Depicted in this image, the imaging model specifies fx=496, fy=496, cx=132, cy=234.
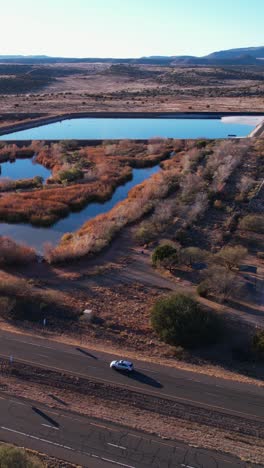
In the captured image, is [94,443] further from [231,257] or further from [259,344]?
[231,257]

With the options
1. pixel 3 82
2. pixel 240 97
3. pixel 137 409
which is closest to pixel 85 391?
pixel 137 409

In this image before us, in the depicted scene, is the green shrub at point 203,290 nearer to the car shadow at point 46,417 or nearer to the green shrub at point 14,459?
the car shadow at point 46,417

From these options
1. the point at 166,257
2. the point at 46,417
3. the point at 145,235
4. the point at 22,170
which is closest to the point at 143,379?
the point at 46,417

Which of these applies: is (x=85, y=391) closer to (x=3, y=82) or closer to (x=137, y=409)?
(x=137, y=409)

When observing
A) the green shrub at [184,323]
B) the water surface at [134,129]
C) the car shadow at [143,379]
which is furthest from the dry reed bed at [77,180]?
the car shadow at [143,379]

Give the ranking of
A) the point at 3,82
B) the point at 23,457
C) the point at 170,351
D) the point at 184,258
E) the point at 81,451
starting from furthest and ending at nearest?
the point at 3,82 < the point at 184,258 < the point at 170,351 < the point at 81,451 < the point at 23,457

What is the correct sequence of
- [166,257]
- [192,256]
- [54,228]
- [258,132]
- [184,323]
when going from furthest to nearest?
[258,132] < [54,228] < [192,256] < [166,257] < [184,323]
